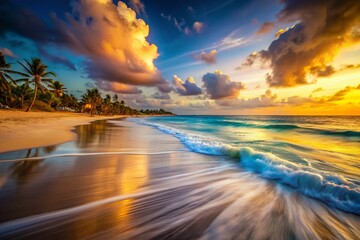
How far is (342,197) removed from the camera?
3.62m

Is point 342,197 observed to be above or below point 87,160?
above

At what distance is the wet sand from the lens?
2.44 meters

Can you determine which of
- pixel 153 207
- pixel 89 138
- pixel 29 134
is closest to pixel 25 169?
pixel 153 207

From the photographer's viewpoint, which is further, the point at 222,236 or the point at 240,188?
the point at 240,188

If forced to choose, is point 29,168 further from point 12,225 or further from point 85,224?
point 85,224

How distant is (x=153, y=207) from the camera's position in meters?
3.14

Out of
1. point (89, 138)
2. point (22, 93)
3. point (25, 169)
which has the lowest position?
point (89, 138)

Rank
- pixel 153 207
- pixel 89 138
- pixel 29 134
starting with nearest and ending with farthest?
pixel 153 207
pixel 29 134
pixel 89 138

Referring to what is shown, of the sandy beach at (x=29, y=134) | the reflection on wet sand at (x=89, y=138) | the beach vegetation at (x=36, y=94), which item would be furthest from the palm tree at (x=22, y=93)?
the reflection on wet sand at (x=89, y=138)

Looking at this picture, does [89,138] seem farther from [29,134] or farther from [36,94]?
[36,94]

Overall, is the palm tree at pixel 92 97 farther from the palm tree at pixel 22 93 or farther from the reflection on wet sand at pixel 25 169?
the reflection on wet sand at pixel 25 169

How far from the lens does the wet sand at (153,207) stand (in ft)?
8.02

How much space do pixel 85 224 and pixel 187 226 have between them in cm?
165

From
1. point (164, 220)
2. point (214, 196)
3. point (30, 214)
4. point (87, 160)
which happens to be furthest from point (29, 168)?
point (214, 196)
